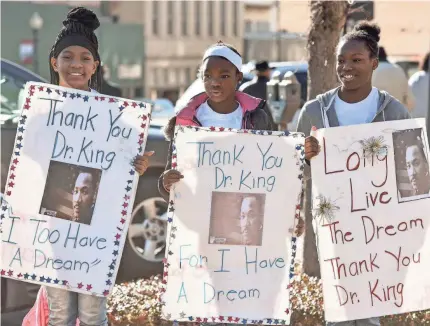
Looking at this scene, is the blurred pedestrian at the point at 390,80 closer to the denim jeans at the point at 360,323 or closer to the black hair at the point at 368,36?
the black hair at the point at 368,36

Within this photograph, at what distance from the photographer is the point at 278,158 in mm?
4777

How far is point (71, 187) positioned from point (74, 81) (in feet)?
1.67

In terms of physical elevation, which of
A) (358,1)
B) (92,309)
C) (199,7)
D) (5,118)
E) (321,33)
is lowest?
(92,309)

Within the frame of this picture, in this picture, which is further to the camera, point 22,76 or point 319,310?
point 22,76

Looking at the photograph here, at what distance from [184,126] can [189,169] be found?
204 millimetres

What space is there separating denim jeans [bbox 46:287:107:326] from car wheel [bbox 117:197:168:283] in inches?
116

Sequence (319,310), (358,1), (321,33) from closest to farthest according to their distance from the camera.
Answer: (319,310), (321,33), (358,1)

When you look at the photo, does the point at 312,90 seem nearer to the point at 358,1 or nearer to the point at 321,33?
the point at 321,33

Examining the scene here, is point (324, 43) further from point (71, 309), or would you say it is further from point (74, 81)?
point (71, 309)

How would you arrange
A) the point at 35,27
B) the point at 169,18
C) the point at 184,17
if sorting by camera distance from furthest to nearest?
the point at 184,17 → the point at 169,18 → the point at 35,27

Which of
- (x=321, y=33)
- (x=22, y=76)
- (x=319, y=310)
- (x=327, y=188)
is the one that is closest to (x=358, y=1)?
(x=321, y=33)

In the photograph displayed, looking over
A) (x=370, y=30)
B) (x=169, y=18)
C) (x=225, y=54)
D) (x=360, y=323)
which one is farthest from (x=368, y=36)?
(x=169, y=18)

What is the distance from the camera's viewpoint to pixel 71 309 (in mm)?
4828

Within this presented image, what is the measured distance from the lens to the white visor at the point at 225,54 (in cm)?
475
